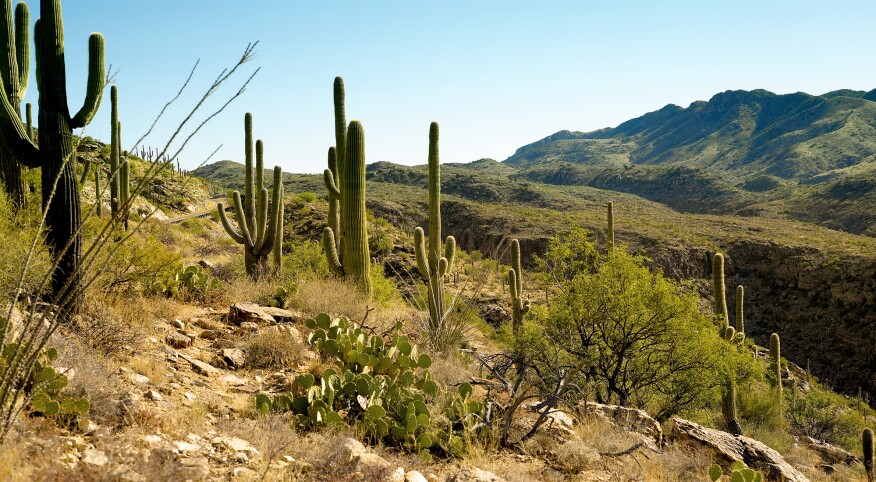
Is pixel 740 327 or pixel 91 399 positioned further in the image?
pixel 740 327

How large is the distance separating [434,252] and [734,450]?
254 inches

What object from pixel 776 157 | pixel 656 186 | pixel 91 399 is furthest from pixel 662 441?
pixel 776 157

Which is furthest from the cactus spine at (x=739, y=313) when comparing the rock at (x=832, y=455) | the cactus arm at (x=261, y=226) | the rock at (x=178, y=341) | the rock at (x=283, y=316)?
the rock at (x=178, y=341)

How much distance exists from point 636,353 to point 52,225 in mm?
10149

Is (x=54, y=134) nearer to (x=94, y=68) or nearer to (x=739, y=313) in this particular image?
(x=94, y=68)

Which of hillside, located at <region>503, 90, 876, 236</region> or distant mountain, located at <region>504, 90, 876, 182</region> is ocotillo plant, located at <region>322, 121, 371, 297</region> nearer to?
hillside, located at <region>503, 90, 876, 236</region>

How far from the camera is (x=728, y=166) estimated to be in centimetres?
13688

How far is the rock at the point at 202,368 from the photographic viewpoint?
6043mm

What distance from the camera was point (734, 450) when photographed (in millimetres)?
6875

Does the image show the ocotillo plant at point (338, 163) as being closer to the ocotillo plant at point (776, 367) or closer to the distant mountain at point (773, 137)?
the ocotillo plant at point (776, 367)

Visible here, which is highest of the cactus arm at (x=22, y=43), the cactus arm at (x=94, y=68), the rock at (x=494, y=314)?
the cactus arm at (x=22, y=43)

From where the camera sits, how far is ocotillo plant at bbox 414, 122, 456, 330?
10.5m

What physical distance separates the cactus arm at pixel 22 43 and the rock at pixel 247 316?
4913mm

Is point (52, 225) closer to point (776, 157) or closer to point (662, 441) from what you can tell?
point (662, 441)
